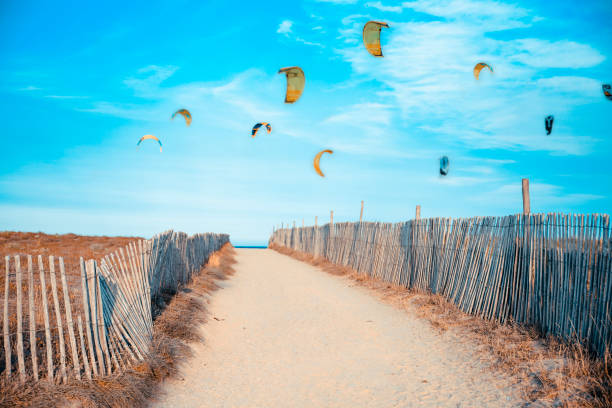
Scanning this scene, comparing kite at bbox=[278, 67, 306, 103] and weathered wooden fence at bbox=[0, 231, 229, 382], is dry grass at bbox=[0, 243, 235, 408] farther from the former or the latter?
kite at bbox=[278, 67, 306, 103]

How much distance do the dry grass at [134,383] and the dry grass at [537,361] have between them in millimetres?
3548

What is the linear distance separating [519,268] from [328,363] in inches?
121

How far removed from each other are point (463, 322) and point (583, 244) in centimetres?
235

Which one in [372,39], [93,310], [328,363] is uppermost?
[372,39]

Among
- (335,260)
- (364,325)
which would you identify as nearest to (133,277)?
(364,325)

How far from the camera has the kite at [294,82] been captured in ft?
25.9

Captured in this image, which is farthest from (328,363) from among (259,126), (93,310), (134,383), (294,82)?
(259,126)

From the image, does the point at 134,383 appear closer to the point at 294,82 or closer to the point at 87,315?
the point at 87,315

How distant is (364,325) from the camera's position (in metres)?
7.08

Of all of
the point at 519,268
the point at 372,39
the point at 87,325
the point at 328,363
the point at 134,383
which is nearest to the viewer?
the point at 87,325

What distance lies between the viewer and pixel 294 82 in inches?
A: 320

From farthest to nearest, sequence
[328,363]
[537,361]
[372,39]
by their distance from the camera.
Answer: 1. [372,39]
2. [328,363]
3. [537,361]

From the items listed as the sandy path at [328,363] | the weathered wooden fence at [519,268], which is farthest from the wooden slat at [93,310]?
the weathered wooden fence at [519,268]

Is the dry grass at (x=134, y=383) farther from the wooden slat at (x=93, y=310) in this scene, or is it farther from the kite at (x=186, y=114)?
the kite at (x=186, y=114)
